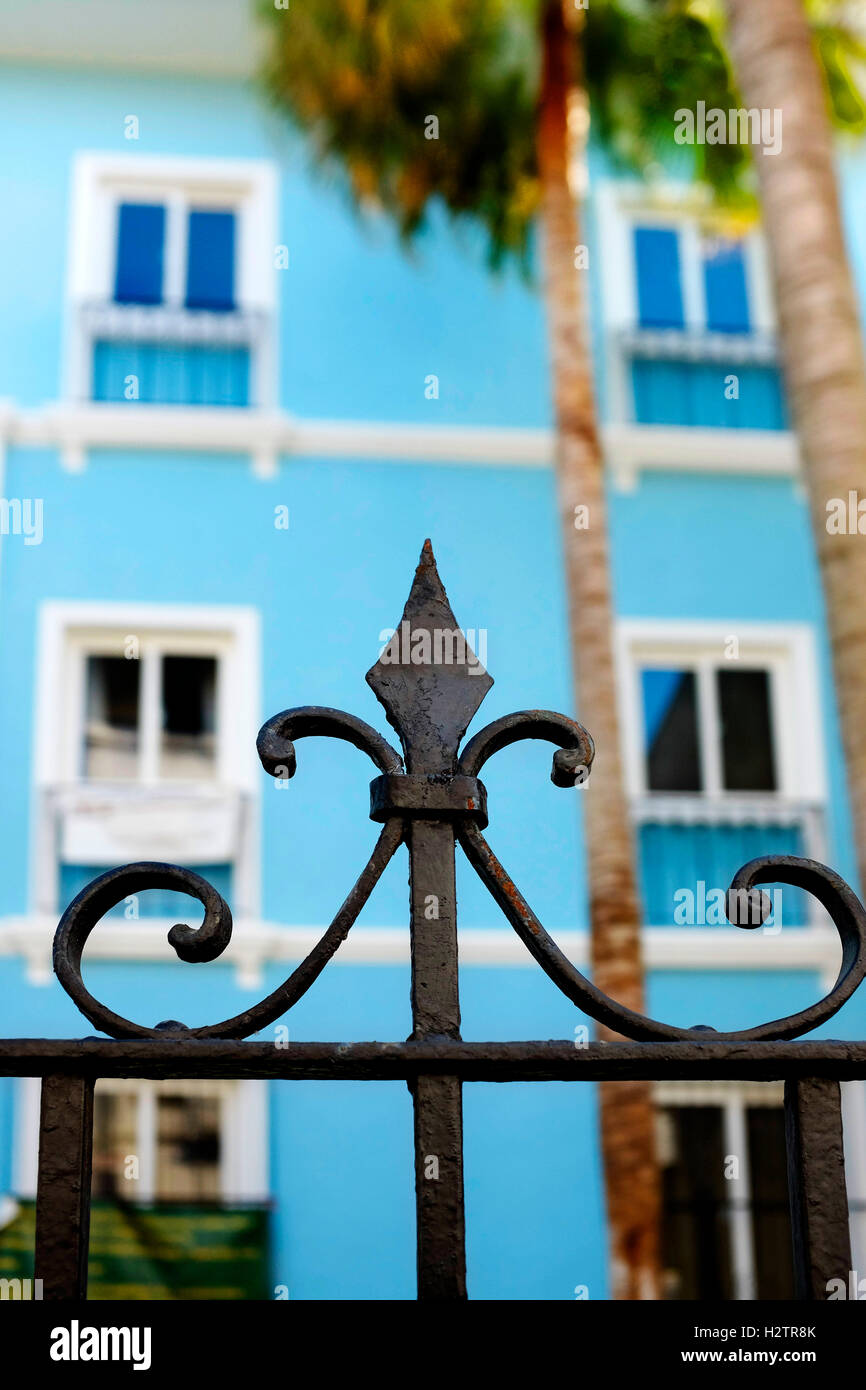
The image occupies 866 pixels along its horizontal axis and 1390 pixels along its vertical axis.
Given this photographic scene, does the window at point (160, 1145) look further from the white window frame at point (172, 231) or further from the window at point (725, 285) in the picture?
the window at point (725, 285)

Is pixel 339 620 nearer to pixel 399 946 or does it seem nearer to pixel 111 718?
pixel 111 718

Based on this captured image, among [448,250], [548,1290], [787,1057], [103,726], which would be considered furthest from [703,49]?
[787,1057]

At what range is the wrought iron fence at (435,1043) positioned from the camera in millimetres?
1432

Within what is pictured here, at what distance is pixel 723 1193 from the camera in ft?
35.8

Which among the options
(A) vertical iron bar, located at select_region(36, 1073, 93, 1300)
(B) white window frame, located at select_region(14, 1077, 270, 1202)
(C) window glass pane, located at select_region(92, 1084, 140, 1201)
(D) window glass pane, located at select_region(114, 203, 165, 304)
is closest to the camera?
(A) vertical iron bar, located at select_region(36, 1073, 93, 1300)

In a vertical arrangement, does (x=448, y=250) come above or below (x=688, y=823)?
above

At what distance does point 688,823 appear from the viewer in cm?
1172

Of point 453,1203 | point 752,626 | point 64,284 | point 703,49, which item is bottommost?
point 453,1203

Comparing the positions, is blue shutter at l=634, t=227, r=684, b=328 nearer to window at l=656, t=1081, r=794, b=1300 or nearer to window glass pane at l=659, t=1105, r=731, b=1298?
window at l=656, t=1081, r=794, b=1300

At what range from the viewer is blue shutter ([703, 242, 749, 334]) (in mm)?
13430

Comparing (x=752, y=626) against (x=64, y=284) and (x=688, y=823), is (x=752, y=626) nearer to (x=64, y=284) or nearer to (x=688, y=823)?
(x=688, y=823)

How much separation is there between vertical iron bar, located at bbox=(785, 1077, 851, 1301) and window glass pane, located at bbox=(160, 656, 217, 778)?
10250mm

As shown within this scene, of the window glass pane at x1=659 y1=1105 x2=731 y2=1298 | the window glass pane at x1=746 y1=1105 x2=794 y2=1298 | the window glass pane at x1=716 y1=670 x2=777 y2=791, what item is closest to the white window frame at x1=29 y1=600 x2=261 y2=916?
the window glass pane at x1=659 y1=1105 x2=731 y2=1298
